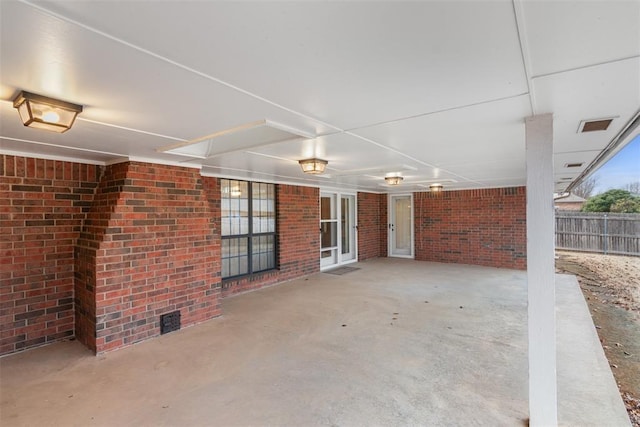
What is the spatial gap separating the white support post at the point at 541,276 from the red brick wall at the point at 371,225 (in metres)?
6.85

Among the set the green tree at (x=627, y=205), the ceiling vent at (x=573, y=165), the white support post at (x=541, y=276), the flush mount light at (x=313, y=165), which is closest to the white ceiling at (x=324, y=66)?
the white support post at (x=541, y=276)

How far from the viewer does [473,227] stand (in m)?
8.30

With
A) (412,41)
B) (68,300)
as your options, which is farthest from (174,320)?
(412,41)

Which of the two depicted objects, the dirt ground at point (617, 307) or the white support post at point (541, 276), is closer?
the white support post at point (541, 276)

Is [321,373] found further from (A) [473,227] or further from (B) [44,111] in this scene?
(A) [473,227]

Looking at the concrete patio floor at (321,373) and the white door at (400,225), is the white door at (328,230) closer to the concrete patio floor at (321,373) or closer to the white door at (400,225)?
the white door at (400,225)

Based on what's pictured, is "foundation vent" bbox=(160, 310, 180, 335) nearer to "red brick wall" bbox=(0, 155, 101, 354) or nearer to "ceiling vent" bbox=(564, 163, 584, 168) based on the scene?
"red brick wall" bbox=(0, 155, 101, 354)

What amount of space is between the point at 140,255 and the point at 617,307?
707 cm

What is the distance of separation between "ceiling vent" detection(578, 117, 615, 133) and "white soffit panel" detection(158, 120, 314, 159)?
6.73 ft

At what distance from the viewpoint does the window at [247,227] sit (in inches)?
216

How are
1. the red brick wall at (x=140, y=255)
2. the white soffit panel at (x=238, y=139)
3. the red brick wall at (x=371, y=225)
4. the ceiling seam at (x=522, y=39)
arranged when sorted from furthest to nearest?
the red brick wall at (x=371, y=225)
the red brick wall at (x=140, y=255)
the white soffit panel at (x=238, y=139)
the ceiling seam at (x=522, y=39)

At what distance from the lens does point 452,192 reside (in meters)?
8.67

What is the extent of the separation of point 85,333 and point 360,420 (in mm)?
3144

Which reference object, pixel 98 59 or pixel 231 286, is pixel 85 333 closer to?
pixel 231 286
